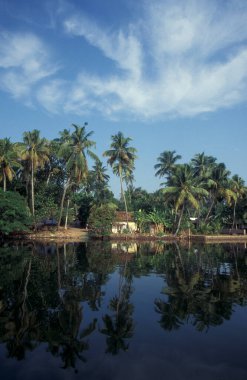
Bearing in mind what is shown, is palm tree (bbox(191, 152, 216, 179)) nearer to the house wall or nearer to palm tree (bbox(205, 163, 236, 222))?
palm tree (bbox(205, 163, 236, 222))

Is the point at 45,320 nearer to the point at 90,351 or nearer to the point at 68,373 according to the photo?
the point at 90,351

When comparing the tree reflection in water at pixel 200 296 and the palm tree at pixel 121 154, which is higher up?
the palm tree at pixel 121 154

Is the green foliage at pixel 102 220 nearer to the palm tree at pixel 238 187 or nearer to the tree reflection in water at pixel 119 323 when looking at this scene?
the palm tree at pixel 238 187

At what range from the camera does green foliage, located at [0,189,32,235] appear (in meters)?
37.2

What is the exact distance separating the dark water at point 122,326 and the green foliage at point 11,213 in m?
20.2

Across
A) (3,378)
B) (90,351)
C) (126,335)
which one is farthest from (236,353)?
(3,378)

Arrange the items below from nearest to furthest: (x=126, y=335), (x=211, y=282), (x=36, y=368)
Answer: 1. (x=36, y=368)
2. (x=126, y=335)
3. (x=211, y=282)

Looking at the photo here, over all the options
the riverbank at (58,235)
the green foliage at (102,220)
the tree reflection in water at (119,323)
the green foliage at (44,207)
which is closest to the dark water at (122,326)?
the tree reflection in water at (119,323)

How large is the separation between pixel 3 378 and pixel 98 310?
5.12m

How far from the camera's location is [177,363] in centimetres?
743

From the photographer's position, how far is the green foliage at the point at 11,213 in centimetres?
3716

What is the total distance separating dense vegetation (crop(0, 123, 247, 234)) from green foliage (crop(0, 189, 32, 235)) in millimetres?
133

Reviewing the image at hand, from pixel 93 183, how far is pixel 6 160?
2718 centimetres

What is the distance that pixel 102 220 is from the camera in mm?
A: 45812
